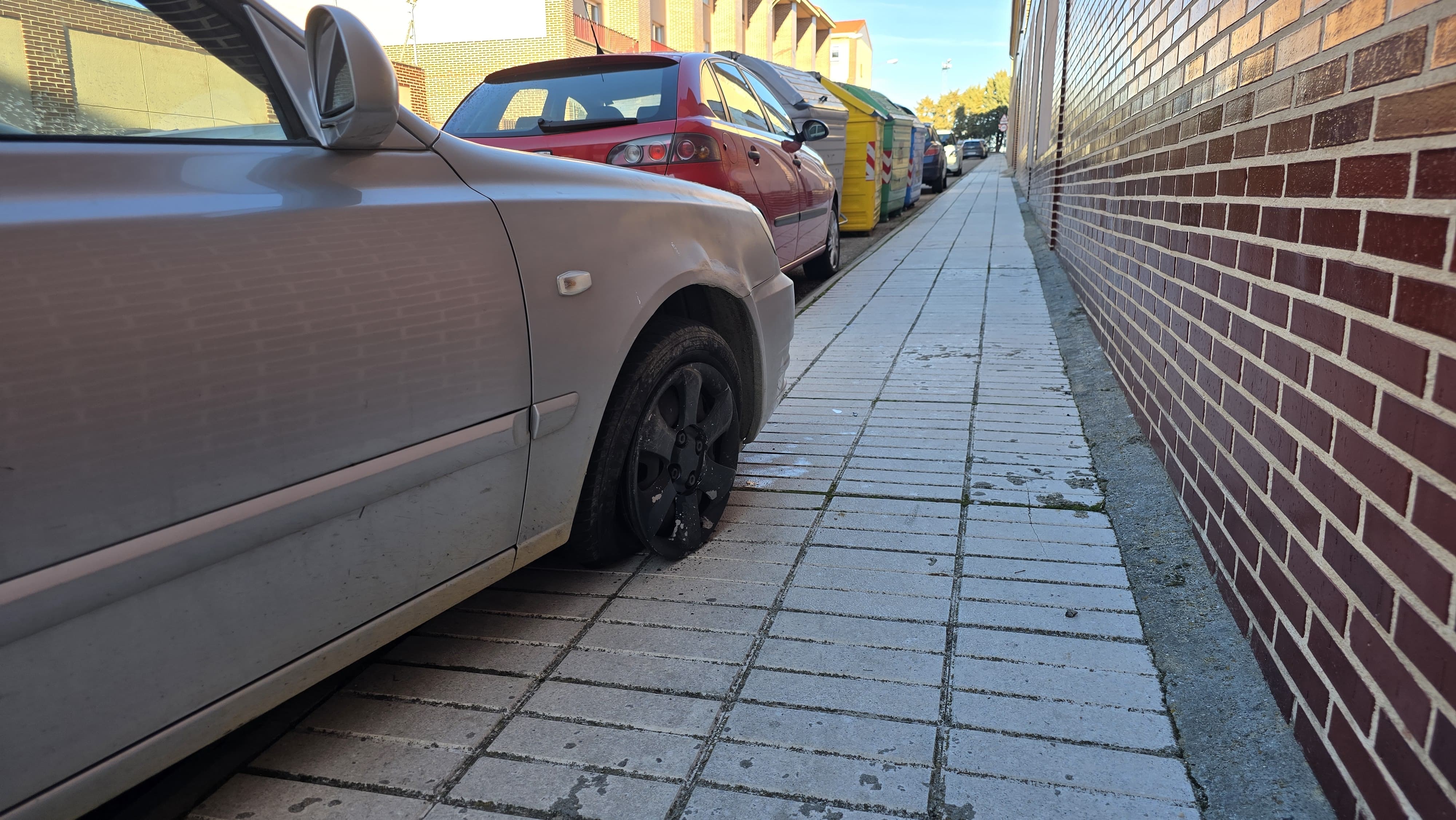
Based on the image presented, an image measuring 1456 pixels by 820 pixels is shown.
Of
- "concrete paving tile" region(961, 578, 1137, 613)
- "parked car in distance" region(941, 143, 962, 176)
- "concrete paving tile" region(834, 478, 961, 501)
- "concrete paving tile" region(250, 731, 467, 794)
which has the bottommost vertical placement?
"concrete paving tile" region(250, 731, 467, 794)

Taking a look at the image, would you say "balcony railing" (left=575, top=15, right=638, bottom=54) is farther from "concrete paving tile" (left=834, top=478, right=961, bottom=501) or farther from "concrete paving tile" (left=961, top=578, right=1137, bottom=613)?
"concrete paving tile" (left=961, top=578, right=1137, bottom=613)

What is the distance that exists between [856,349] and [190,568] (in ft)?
16.6

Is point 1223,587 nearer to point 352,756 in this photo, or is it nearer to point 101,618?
point 352,756

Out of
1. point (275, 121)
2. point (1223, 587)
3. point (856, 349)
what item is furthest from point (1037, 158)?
point (275, 121)

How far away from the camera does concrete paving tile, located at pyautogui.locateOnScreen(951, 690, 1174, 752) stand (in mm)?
2033

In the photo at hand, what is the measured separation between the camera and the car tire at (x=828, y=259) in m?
9.13

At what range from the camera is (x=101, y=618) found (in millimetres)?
1391

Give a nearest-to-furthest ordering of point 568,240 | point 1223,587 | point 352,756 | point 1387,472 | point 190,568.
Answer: point 190,568 → point 1387,472 → point 352,756 → point 568,240 → point 1223,587

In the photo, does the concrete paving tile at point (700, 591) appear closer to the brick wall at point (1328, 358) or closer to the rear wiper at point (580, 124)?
the brick wall at point (1328, 358)

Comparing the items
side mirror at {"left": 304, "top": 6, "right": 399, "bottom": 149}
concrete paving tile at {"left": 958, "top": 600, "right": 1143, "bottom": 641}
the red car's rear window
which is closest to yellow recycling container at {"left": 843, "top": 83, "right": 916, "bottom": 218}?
the red car's rear window

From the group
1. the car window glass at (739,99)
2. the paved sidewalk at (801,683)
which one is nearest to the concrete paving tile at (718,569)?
the paved sidewalk at (801,683)

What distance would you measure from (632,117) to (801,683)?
13.8 feet

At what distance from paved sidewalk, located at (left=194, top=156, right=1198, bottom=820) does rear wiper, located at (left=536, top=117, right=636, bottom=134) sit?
8.71ft

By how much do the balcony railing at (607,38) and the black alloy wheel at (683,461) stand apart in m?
25.1
